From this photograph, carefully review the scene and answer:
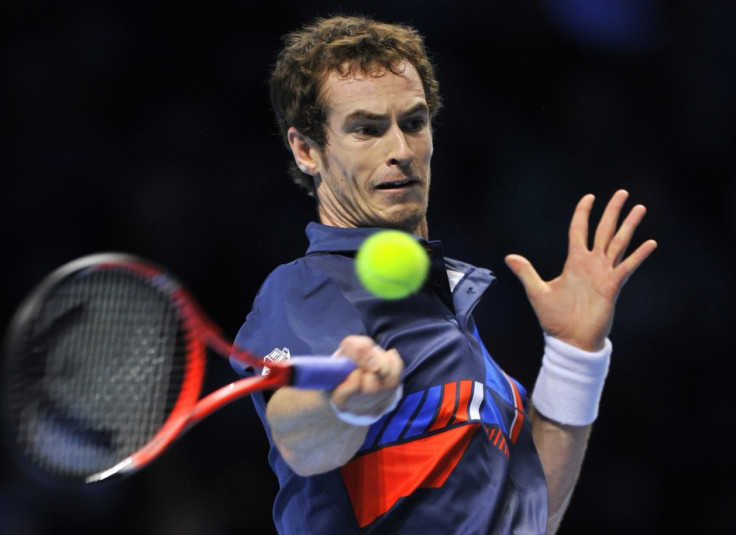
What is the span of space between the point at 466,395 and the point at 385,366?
0.43 m

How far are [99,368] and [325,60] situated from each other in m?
0.96

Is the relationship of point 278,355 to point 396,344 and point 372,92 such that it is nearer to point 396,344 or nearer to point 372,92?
point 396,344

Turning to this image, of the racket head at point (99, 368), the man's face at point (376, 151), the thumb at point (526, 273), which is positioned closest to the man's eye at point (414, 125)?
the man's face at point (376, 151)

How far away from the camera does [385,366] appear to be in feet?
4.75

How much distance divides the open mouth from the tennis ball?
4.0 inches

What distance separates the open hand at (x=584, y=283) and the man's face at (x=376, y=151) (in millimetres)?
278

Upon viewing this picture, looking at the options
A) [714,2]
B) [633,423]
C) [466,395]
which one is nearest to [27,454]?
[466,395]

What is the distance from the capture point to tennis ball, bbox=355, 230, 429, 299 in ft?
6.09

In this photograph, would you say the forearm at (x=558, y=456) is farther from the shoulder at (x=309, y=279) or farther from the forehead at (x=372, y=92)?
the forehead at (x=372, y=92)

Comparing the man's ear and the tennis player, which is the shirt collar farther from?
the man's ear

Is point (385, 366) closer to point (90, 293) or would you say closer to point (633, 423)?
point (90, 293)

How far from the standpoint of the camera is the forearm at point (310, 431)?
1.53 m

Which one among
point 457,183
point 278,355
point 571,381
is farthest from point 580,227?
point 457,183

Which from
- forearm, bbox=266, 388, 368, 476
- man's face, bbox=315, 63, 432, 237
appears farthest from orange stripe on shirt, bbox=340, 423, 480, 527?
man's face, bbox=315, 63, 432, 237
